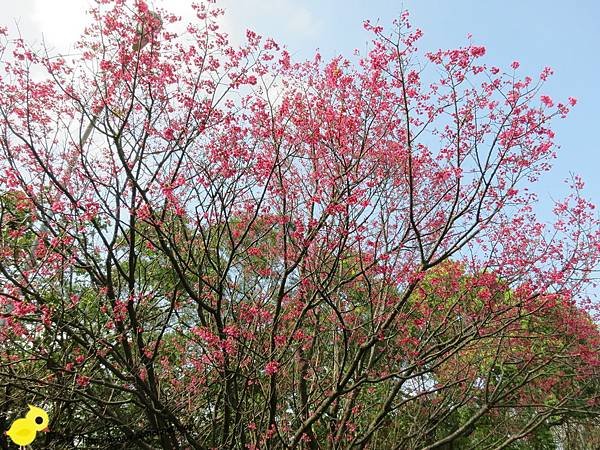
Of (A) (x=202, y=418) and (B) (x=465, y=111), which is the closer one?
(B) (x=465, y=111)

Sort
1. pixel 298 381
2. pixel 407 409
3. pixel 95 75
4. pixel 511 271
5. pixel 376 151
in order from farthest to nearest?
pixel 407 409
pixel 298 381
pixel 511 271
pixel 376 151
pixel 95 75

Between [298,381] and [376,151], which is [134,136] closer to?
[376,151]

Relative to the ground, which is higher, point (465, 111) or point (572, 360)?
point (465, 111)

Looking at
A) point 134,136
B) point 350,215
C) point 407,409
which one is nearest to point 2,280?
point 134,136

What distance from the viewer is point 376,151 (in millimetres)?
6160

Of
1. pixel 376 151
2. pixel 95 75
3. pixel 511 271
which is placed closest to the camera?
pixel 95 75

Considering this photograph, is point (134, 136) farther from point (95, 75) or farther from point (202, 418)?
point (202, 418)

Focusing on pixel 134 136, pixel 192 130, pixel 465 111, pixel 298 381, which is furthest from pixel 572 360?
pixel 134 136

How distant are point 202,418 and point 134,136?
4.35 meters

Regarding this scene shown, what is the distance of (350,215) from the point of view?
5730 millimetres

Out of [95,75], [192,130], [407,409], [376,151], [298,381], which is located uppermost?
[95,75]

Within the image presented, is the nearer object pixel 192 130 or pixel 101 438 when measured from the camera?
pixel 192 130

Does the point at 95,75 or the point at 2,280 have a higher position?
the point at 95,75

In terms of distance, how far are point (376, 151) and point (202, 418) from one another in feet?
15.3
